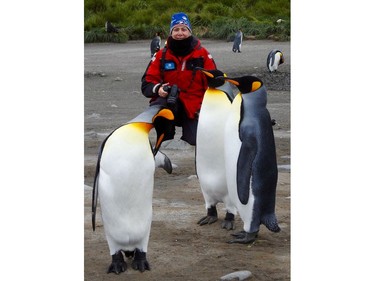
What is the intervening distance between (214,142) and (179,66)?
0.32 m

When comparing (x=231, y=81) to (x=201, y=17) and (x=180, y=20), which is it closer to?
(x=180, y=20)

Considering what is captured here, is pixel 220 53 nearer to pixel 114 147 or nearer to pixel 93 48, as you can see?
pixel 93 48

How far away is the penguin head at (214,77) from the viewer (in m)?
3.30

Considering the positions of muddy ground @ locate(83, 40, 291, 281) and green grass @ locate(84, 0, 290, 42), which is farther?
green grass @ locate(84, 0, 290, 42)

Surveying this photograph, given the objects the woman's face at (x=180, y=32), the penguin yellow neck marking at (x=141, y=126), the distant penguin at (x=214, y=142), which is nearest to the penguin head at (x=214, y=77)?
the distant penguin at (x=214, y=142)

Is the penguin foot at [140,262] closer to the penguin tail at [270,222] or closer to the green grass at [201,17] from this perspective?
the penguin tail at [270,222]

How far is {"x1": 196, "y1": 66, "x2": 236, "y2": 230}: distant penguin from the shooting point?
333 centimetres

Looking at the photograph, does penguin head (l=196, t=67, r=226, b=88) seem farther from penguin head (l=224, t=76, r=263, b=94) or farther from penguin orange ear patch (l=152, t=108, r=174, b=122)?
penguin orange ear patch (l=152, t=108, r=174, b=122)

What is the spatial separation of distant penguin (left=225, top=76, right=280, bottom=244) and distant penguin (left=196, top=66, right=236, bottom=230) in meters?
0.08

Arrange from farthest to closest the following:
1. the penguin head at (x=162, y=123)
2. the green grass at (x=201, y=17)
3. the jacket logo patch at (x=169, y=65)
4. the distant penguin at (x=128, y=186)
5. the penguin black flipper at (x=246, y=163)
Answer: the green grass at (x=201, y=17) < the jacket logo patch at (x=169, y=65) < the penguin black flipper at (x=246, y=163) < the penguin head at (x=162, y=123) < the distant penguin at (x=128, y=186)

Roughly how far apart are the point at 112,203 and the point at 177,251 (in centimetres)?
35

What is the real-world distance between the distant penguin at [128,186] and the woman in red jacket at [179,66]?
22 centimetres

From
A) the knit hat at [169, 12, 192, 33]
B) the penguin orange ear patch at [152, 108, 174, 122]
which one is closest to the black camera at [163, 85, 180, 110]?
the penguin orange ear patch at [152, 108, 174, 122]

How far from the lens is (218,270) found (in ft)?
10.1
